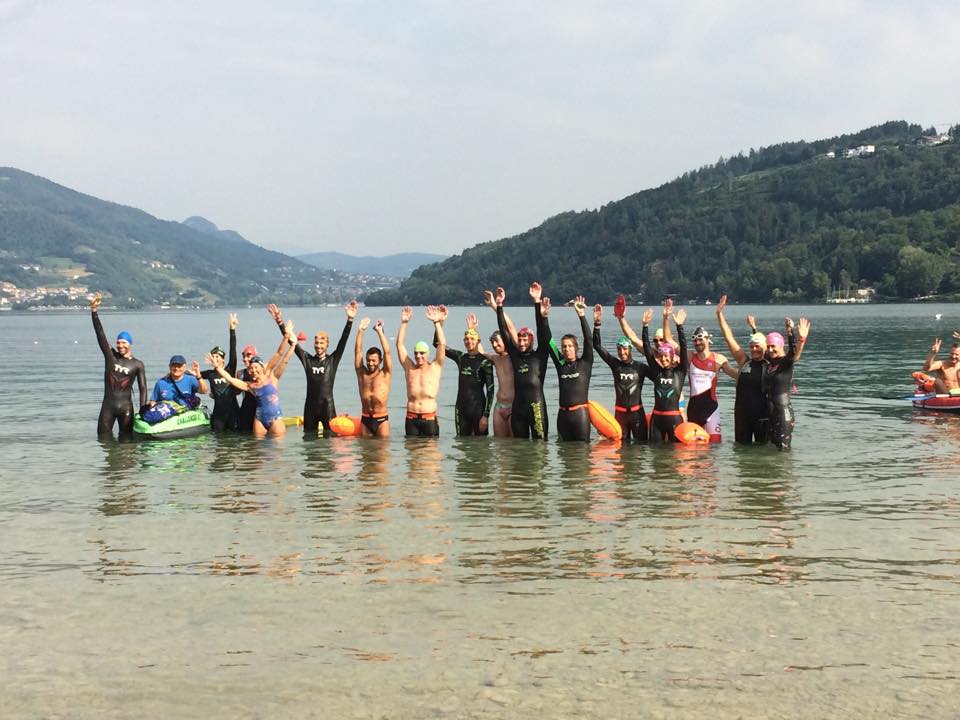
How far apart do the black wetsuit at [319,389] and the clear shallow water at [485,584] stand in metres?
1.93

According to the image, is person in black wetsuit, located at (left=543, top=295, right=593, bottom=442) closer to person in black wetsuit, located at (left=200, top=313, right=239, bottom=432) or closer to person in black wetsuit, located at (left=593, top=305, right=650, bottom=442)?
person in black wetsuit, located at (left=593, top=305, right=650, bottom=442)

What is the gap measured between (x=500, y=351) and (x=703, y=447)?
144 inches

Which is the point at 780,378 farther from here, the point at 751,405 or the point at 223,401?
the point at 223,401

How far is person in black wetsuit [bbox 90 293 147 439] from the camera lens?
17422 mm

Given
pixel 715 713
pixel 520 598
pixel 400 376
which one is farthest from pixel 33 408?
pixel 715 713

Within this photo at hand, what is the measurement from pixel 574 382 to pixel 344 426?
4.43m

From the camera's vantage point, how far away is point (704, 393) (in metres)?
16.4

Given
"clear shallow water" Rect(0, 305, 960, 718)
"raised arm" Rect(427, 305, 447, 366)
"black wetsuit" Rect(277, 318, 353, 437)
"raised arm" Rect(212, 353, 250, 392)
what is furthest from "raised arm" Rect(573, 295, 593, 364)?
"raised arm" Rect(212, 353, 250, 392)

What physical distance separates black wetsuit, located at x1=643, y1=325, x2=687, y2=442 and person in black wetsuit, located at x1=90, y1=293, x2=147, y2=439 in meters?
8.49

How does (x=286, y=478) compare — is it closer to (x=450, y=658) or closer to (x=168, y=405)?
(x=168, y=405)

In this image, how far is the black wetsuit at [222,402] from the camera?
18.7 metres

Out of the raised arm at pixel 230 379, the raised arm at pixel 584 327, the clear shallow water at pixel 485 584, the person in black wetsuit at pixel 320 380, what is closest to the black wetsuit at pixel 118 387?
the raised arm at pixel 230 379

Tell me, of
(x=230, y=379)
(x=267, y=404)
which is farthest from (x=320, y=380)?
(x=230, y=379)

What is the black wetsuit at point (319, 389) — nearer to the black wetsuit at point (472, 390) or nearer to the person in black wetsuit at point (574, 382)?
the black wetsuit at point (472, 390)
